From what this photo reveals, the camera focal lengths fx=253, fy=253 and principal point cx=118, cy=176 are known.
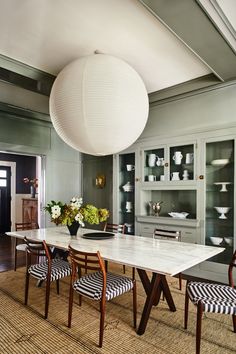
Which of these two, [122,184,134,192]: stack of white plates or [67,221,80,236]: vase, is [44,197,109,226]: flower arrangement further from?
[122,184,134,192]: stack of white plates

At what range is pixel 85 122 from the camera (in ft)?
7.06

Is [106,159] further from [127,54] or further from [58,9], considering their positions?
[58,9]

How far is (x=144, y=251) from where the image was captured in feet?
7.73

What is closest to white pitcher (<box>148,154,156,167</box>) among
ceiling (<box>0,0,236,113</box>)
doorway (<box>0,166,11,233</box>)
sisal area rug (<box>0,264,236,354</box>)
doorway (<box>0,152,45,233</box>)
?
ceiling (<box>0,0,236,113</box>)

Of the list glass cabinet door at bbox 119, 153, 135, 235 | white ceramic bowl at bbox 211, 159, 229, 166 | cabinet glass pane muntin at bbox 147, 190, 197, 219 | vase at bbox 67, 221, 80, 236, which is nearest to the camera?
vase at bbox 67, 221, 80, 236

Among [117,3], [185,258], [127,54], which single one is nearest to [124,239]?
[185,258]

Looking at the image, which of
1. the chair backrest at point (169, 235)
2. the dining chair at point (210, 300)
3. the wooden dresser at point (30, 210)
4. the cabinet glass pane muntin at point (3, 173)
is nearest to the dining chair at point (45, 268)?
the chair backrest at point (169, 235)

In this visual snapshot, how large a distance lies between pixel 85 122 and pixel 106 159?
3222mm

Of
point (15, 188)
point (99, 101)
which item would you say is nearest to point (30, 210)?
point (15, 188)

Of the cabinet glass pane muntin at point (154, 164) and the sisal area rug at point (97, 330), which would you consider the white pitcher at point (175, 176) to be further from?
the sisal area rug at point (97, 330)

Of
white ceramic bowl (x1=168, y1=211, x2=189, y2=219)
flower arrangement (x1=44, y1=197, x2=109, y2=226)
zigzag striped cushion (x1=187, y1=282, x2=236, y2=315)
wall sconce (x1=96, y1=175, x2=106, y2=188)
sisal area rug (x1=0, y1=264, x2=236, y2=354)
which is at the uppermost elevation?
wall sconce (x1=96, y1=175, x2=106, y2=188)

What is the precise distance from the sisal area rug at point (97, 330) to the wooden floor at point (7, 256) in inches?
55.4

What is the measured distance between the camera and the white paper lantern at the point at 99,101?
6.81 feet

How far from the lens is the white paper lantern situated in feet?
6.81
